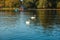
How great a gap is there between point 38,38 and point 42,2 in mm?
39043

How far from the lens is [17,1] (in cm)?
5825

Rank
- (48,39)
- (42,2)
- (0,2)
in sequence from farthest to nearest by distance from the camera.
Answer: (0,2)
(42,2)
(48,39)

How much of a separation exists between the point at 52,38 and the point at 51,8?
4209 cm

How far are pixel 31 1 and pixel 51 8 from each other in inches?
200

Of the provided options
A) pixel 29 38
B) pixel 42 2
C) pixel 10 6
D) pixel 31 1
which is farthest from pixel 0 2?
pixel 29 38

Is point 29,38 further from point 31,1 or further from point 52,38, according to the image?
point 31,1

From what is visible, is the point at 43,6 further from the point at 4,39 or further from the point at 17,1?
the point at 4,39

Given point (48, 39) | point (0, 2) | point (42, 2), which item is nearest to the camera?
point (48, 39)

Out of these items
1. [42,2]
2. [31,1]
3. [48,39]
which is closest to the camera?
[48,39]

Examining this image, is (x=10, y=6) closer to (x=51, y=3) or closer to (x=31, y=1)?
(x=31, y=1)

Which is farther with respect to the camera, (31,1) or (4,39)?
(31,1)

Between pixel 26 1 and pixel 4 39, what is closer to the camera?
pixel 4 39

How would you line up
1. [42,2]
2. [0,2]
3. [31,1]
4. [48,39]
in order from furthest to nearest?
[0,2], [31,1], [42,2], [48,39]

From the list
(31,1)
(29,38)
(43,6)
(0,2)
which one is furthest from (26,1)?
(29,38)
